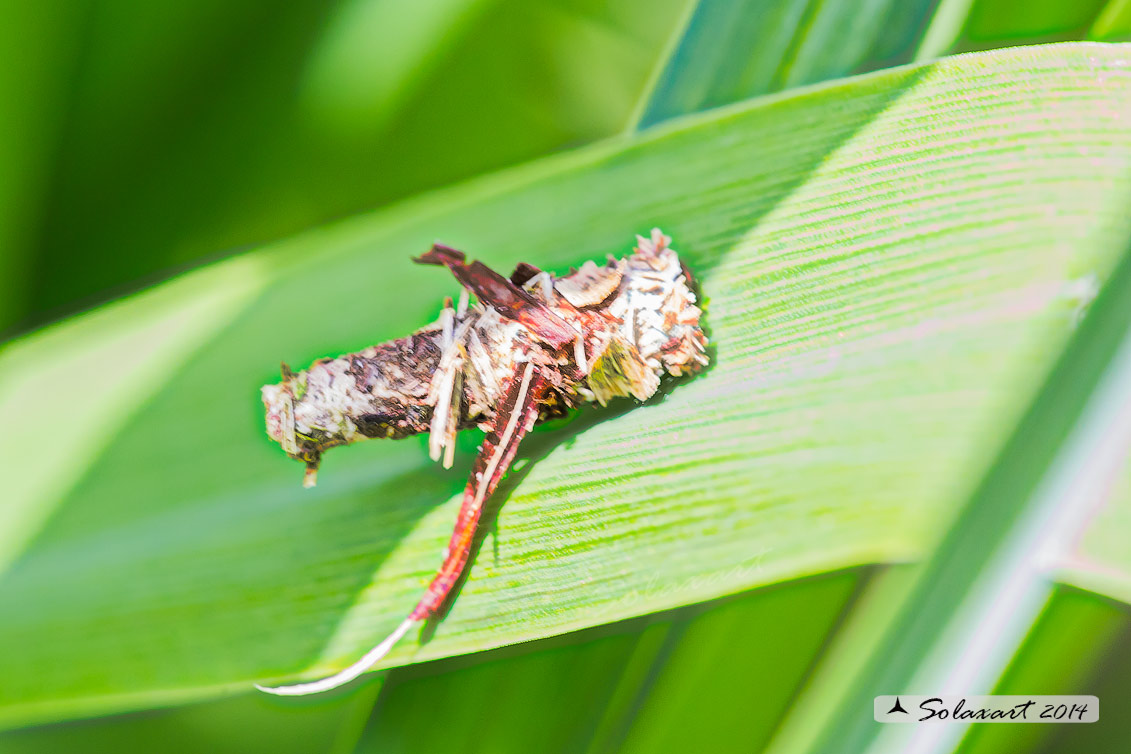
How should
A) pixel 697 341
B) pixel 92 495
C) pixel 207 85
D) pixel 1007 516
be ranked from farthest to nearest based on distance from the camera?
pixel 207 85 < pixel 92 495 < pixel 697 341 < pixel 1007 516

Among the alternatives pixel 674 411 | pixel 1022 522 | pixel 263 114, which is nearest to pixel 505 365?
pixel 674 411

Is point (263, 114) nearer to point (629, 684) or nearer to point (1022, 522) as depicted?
point (629, 684)

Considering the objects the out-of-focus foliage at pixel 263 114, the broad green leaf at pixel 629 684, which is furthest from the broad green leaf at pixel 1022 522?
the out-of-focus foliage at pixel 263 114

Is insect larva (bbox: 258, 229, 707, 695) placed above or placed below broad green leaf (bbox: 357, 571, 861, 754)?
above

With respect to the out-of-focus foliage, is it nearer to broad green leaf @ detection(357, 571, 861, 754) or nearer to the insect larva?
the insect larva

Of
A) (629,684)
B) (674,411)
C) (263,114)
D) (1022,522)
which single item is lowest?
(629,684)

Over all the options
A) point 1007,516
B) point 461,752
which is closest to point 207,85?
point 461,752

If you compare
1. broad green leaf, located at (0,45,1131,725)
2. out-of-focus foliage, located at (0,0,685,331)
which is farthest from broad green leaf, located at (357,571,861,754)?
out-of-focus foliage, located at (0,0,685,331)

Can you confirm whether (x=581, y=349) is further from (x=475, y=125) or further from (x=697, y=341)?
(x=475, y=125)
